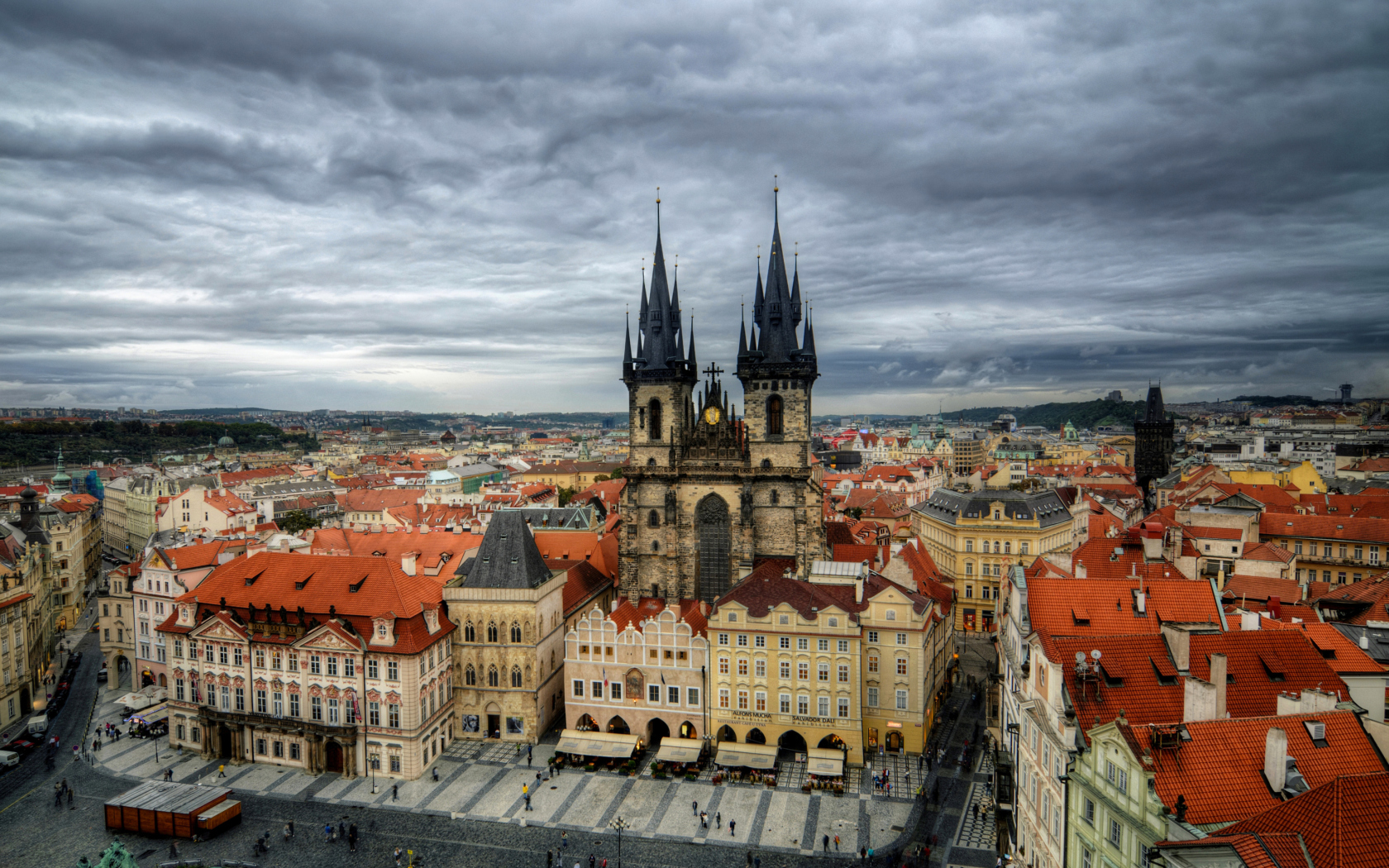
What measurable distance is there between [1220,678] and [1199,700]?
2.26 meters

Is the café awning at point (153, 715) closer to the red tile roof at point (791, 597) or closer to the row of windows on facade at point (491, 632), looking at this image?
the row of windows on facade at point (491, 632)

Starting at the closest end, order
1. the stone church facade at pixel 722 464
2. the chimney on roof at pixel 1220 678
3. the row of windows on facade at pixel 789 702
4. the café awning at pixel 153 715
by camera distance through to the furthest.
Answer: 1. the chimney on roof at pixel 1220 678
2. the row of windows on facade at pixel 789 702
3. the café awning at pixel 153 715
4. the stone church facade at pixel 722 464

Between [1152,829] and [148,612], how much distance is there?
8368 cm

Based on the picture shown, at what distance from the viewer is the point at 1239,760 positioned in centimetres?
2814

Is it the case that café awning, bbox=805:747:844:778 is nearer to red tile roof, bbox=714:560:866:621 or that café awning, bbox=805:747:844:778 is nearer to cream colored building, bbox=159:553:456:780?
red tile roof, bbox=714:560:866:621

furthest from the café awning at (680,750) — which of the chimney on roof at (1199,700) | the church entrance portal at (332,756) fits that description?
the chimney on roof at (1199,700)

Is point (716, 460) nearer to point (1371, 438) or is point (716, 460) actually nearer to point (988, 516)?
point (988, 516)

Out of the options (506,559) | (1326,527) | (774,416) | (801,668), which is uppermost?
(774,416)

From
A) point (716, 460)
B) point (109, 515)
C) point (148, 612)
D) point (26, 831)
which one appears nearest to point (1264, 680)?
point (716, 460)

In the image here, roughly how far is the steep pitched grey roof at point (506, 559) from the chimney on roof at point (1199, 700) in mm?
47192

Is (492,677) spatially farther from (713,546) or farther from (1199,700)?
(1199,700)

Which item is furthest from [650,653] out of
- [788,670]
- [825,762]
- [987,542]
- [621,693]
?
[987,542]

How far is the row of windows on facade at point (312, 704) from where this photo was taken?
59.9m

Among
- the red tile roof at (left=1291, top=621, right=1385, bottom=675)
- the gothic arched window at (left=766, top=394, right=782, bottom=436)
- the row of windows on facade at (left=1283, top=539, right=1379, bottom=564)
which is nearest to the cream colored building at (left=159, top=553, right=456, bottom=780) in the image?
the gothic arched window at (left=766, top=394, right=782, bottom=436)
